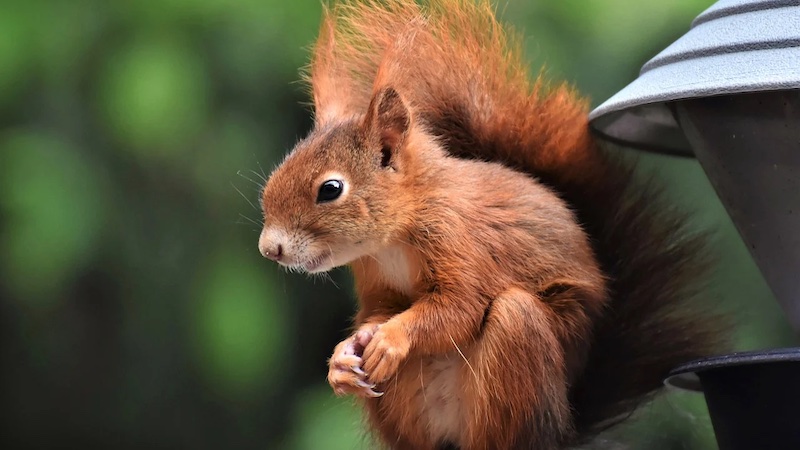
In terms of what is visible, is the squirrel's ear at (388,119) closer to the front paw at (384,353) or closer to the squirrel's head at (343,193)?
the squirrel's head at (343,193)

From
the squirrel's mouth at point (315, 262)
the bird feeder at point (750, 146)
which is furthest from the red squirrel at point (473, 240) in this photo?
the bird feeder at point (750, 146)

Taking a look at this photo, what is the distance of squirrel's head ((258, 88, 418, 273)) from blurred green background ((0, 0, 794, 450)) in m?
0.46

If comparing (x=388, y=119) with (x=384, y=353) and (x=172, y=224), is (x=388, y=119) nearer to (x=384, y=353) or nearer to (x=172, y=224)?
(x=384, y=353)

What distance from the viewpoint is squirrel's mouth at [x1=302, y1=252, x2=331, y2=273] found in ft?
3.13

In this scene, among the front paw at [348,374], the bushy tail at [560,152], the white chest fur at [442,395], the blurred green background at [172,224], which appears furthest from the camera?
the blurred green background at [172,224]

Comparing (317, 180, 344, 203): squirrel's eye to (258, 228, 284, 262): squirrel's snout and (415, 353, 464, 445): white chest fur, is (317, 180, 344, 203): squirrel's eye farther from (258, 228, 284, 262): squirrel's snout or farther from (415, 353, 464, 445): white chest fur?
(415, 353, 464, 445): white chest fur

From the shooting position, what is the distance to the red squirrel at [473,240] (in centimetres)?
96

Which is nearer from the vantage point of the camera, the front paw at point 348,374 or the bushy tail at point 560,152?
the front paw at point 348,374

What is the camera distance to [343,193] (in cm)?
97

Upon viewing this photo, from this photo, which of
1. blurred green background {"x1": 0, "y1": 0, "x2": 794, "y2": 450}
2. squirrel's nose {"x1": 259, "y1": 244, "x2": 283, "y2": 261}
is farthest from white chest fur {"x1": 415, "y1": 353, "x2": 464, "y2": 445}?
blurred green background {"x1": 0, "y1": 0, "x2": 794, "y2": 450}

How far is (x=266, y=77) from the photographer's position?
56.8 inches

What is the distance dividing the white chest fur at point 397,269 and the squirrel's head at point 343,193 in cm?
4

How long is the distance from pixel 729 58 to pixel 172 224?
96cm

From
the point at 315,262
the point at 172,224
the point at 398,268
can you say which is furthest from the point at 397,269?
the point at 172,224
